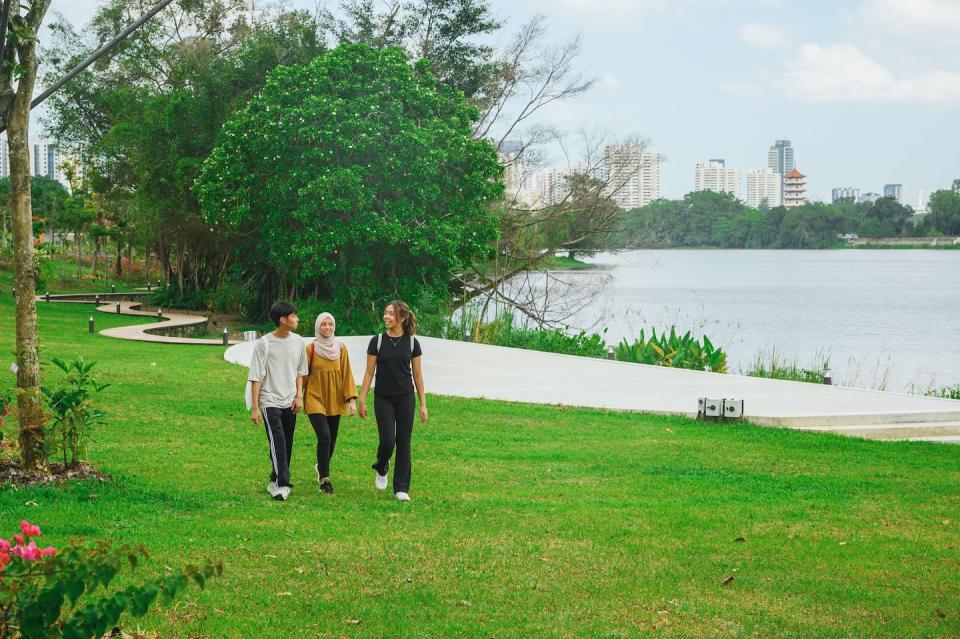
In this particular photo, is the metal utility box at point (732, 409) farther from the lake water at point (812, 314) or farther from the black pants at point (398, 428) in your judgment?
the lake water at point (812, 314)

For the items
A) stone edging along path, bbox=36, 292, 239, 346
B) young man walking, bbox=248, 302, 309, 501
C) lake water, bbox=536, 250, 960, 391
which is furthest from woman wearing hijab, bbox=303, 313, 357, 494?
stone edging along path, bbox=36, 292, 239, 346

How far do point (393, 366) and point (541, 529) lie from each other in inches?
70.2

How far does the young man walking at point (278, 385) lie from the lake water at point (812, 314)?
15.9 meters

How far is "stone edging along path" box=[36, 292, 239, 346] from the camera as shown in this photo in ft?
81.8

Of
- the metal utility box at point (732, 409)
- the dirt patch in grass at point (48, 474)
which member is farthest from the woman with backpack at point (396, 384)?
the metal utility box at point (732, 409)

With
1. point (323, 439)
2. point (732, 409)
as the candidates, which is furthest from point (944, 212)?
point (323, 439)

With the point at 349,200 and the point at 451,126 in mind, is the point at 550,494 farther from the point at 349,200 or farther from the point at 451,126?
the point at 451,126

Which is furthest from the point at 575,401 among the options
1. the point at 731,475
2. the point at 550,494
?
the point at 550,494

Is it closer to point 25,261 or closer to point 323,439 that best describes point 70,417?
point 25,261

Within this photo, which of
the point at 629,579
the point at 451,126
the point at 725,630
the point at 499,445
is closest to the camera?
the point at 725,630

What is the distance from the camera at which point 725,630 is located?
16.0ft

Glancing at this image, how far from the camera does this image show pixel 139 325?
29609mm

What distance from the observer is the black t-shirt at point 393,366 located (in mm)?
7887

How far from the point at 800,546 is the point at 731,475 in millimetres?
2637
